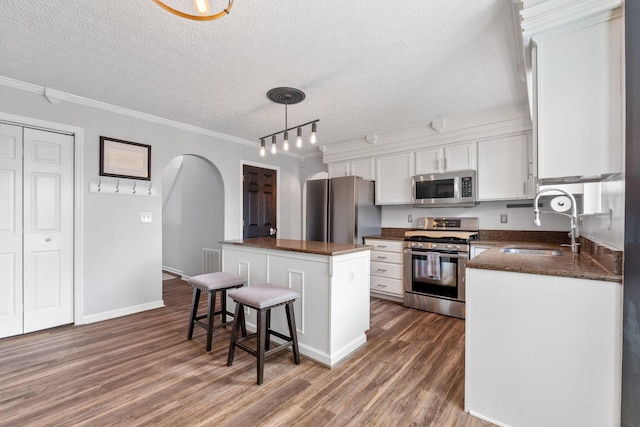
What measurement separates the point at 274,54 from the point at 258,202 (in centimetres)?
294

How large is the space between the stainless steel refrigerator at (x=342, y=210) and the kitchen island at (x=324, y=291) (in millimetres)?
1597

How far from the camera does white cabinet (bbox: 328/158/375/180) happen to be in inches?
176

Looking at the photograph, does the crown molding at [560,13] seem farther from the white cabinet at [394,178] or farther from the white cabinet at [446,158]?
the white cabinet at [394,178]

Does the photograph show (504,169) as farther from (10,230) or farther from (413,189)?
(10,230)

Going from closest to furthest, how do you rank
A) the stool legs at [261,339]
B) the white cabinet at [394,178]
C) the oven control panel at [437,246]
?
the stool legs at [261,339] → the oven control panel at [437,246] → the white cabinet at [394,178]

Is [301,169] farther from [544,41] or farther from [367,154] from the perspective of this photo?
[544,41]

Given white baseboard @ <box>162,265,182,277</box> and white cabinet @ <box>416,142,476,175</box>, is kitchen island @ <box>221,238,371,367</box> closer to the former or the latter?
white cabinet @ <box>416,142,476,175</box>

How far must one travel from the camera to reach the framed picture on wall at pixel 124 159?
3217mm

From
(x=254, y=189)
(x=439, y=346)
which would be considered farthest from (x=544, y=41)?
(x=254, y=189)

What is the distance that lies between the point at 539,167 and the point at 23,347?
4.15 m

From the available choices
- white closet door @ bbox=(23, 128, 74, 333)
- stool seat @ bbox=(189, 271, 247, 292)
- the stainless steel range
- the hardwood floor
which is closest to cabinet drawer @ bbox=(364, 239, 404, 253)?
Result: the stainless steel range

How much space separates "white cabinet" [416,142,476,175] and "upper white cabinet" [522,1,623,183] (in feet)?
6.76

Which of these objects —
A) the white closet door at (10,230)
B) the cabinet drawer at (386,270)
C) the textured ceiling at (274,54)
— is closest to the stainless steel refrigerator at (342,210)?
the cabinet drawer at (386,270)

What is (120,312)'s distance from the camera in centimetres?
330
